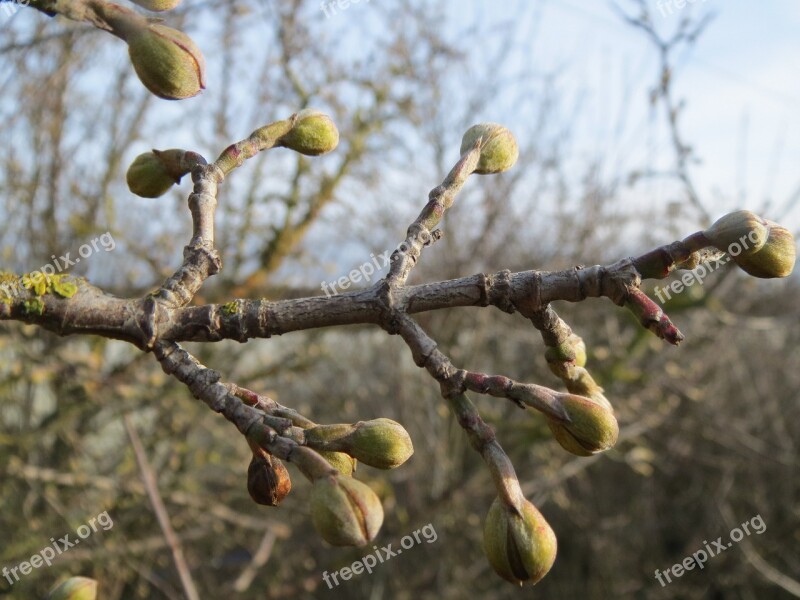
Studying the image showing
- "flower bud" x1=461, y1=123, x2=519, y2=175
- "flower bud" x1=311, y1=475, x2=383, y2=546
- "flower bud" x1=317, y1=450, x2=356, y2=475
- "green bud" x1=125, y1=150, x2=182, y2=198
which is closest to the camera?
"flower bud" x1=311, y1=475, x2=383, y2=546

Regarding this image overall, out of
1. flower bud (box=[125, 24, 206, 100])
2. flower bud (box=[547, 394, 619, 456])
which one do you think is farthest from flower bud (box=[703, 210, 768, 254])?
flower bud (box=[125, 24, 206, 100])

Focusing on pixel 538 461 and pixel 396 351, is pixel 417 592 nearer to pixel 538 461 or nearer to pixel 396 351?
pixel 538 461

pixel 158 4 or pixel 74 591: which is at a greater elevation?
pixel 158 4

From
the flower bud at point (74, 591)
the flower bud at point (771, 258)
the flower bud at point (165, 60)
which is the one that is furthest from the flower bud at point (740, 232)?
the flower bud at point (74, 591)

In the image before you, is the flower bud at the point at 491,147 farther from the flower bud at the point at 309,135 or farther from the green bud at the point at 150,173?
the green bud at the point at 150,173

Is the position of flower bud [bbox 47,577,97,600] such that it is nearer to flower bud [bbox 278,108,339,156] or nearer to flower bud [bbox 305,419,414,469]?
flower bud [bbox 305,419,414,469]

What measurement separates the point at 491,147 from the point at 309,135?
35cm

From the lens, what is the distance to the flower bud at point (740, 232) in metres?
1.03

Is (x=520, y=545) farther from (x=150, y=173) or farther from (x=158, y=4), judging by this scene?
(x=158, y=4)

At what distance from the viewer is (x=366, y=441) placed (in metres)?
0.99

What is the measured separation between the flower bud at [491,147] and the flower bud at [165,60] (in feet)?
1.72

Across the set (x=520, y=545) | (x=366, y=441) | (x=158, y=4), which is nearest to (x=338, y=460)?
(x=366, y=441)

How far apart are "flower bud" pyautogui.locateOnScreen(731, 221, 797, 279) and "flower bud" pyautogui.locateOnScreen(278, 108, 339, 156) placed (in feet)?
2.32

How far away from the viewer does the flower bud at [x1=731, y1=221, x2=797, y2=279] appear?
1065 mm
